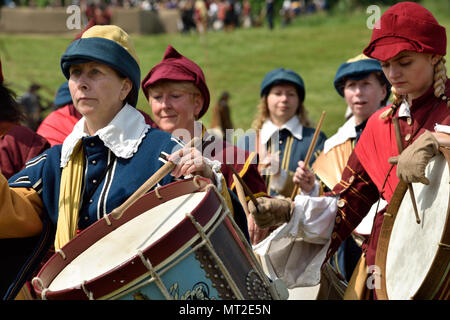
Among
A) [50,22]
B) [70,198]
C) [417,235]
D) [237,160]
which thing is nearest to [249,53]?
[50,22]

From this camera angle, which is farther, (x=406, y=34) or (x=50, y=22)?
(x=50, y=22)

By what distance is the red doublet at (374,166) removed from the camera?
3.38m

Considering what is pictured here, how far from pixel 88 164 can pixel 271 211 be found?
899 millimetres

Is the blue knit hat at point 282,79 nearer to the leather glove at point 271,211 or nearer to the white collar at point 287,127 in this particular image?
the white collar at point 287,127

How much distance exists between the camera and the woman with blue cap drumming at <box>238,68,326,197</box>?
6.26 metres

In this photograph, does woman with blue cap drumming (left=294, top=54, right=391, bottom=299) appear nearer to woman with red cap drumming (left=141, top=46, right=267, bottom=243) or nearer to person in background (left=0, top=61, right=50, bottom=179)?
woman with red cap drumming (left=141, top=46, right=267, bottom=243)

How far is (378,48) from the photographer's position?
11.0ft

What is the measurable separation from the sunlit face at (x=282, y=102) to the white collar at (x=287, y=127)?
0.13 ft

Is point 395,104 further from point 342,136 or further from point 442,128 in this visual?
point 342,136

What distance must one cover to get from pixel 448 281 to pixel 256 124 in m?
3.85

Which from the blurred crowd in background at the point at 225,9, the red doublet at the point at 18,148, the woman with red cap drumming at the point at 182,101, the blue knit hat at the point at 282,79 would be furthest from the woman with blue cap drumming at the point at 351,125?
the blurred crowd in background at the point at 225,9

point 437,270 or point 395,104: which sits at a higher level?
point 395,104

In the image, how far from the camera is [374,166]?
142 inches
